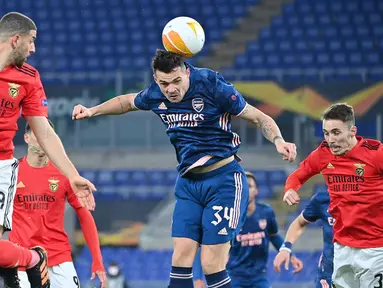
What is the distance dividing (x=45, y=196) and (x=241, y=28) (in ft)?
51.2

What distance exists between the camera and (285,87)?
17.1 meters

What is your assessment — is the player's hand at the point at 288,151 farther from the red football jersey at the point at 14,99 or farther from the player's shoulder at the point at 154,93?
the red football jersey at the point at 14,99

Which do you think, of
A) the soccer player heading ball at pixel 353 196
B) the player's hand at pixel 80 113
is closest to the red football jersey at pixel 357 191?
the soccer player heading ball at pixel 353 196

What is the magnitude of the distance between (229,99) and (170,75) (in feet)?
1.57

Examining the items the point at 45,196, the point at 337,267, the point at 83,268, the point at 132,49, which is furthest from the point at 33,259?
the point at 132,49

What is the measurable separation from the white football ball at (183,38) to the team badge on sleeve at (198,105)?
13.4 inches

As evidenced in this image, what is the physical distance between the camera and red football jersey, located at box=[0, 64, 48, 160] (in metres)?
5.61

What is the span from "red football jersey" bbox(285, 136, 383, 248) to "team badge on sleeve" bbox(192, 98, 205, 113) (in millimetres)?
1003

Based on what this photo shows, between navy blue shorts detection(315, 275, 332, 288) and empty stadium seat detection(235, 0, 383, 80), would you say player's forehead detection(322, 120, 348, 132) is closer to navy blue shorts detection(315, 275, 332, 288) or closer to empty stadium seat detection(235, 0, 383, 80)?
navy blue shorts detection(315, 275, 332, 288)

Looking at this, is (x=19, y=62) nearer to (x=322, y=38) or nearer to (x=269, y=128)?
(x=269, y=128)

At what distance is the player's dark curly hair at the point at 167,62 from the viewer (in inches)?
247

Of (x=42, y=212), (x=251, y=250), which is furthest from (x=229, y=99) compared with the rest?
(x=251, y=250)

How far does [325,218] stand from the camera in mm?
8039

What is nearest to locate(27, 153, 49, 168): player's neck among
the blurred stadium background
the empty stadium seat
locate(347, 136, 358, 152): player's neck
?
locate(347, 136, 358, 152): player's neck
